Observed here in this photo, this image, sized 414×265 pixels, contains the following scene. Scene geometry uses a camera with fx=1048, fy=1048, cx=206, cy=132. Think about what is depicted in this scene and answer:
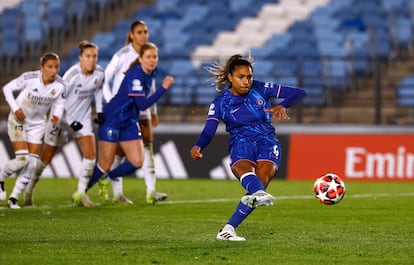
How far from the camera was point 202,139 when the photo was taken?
33.3 feet

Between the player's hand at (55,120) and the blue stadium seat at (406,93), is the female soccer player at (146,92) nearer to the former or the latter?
the player's hand at (55,120)

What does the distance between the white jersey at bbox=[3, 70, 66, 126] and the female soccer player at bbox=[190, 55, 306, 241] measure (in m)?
4.13

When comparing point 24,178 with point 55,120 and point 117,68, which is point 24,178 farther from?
point 117,68

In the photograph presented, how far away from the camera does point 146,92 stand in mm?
14328

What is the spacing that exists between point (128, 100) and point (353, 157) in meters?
7.39

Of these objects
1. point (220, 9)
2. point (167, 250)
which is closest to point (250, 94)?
point (167, 250)

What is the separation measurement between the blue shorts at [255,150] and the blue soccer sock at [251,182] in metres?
0.36

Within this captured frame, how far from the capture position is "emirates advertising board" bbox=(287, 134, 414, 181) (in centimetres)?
2025

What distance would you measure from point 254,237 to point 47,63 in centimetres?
502

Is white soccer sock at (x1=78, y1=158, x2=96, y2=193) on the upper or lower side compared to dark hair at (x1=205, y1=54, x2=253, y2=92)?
lower

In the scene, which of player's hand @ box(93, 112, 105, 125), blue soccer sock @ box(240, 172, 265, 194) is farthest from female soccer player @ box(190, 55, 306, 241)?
player's hand @ box(93, 112, 105, 125)

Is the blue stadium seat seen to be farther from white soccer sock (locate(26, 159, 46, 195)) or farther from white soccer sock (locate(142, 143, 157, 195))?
white soccer sock (locate(26, 159, 46, 195))

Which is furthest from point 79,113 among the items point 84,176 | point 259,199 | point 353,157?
point 353,157

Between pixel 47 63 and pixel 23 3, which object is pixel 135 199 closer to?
pixel 47 63
